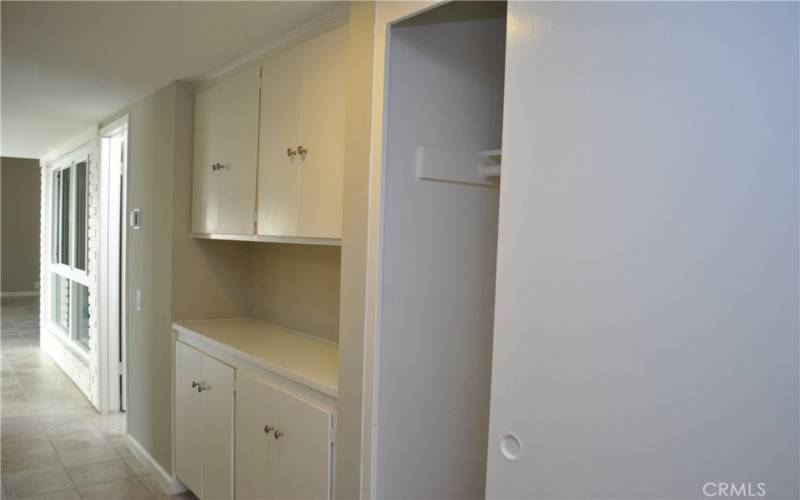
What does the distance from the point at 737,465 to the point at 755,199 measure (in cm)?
45

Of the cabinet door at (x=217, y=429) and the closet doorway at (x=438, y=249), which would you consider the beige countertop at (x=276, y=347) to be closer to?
the cabinet door at (x=217, y=429)

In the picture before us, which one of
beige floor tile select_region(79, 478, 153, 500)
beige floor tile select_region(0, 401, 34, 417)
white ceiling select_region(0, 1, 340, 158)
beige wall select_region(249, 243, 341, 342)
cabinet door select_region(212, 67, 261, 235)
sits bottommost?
beige floor tile select_region(0, 401, 34, 417)

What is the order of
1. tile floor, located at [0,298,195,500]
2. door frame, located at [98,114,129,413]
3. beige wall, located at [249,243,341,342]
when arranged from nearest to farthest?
beige wall, located at [249,243,341,342] < tile floor, located at [0,298,195,500] < door frame, located at [98,114,129,413]

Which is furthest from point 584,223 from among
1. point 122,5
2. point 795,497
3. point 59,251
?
point 59,251

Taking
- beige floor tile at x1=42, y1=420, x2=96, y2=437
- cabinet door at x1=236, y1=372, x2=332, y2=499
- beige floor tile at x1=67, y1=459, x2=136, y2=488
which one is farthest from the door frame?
cabinet door at x1=236, y1=372, x2=332, y2=499

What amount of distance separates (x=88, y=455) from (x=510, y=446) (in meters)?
3.34

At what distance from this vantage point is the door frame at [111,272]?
4273 millimetres

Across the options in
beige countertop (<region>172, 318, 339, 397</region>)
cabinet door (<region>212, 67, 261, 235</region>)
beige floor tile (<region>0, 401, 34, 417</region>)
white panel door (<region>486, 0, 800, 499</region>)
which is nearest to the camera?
white panel door (<region>486, 0, 800, 499</region>)

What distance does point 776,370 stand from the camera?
3.05 ft

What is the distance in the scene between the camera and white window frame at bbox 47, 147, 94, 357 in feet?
16.0

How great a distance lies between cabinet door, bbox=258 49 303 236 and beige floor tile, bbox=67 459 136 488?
6.46 ft

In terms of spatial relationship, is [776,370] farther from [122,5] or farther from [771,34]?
[122,5]

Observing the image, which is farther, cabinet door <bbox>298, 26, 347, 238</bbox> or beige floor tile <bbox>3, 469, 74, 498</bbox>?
beige floor tile <bbox>3, 469, 74, 498</bbox>

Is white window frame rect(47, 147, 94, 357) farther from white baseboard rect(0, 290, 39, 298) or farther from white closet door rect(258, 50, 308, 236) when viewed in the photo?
white baseboard rect(0, 290, 39, 298)
